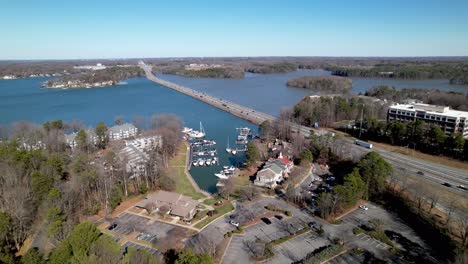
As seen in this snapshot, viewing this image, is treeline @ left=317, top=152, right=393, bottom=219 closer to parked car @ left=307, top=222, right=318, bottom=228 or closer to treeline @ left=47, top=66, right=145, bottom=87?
parked car @ left=307, top=222, right=318, bottom=228

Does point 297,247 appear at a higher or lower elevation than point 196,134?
lower

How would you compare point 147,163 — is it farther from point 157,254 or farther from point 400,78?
point 400,78

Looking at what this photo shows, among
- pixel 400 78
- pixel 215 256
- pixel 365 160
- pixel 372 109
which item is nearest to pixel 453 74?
pixel 400 78

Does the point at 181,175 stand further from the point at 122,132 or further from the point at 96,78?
the point at 96,78

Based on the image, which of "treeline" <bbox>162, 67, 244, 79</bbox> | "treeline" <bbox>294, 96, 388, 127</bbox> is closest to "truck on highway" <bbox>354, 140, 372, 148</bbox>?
"treeline" <bbox>294, 96, 388, 127</bbox>

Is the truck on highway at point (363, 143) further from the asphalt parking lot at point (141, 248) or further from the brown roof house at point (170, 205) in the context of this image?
the asphalt parking lot at point (141, 248)

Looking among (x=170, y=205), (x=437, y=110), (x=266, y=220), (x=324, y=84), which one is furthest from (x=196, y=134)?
(x=324, y=84)
